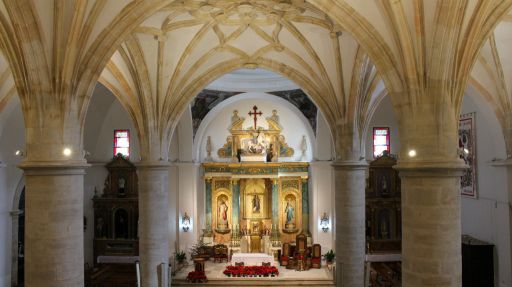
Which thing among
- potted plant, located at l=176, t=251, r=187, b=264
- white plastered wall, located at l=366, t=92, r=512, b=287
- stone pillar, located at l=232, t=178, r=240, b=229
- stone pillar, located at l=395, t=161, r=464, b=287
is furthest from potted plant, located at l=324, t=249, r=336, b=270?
stone pillar, located at l=395, t=161, r=464, b=287

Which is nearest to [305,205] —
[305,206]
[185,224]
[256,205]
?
[305,206]

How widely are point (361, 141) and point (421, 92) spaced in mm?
8164

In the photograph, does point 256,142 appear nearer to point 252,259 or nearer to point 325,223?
point 325,223

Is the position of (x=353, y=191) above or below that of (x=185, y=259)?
above

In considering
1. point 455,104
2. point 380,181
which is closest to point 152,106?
point 455,104

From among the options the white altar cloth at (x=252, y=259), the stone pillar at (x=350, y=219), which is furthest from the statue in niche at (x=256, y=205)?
the stone pillar at (x=350, y=219)

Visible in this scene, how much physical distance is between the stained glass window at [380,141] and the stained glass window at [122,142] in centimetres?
1279

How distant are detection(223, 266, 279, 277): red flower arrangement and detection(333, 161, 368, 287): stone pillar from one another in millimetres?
5210

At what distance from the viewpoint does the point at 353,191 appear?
1645 centimetres

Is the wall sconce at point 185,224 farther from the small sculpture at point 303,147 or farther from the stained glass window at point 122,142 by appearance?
the small sculpture at point 303,147

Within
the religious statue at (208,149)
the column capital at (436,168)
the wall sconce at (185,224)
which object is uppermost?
the religious statue at (208,149)

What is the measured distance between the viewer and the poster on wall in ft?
61.0

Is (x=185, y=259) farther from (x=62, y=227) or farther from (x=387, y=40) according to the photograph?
(x=387, y=40)

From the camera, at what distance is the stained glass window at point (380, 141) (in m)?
25.8
